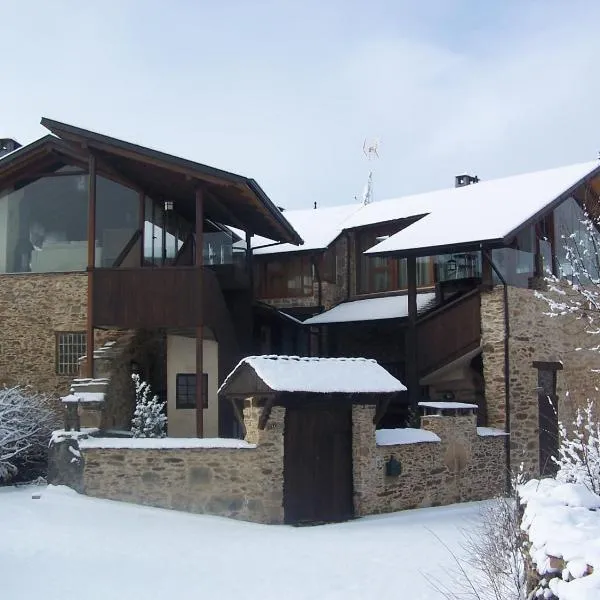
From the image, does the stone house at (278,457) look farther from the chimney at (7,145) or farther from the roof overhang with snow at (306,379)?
the chimney at (7,145)

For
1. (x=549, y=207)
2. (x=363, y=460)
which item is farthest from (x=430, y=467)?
(x=549, y=207)

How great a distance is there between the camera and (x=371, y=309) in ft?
75.4

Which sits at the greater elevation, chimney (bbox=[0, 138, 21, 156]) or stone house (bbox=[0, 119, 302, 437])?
chimney (bbox=[0, 138, 21, 156])

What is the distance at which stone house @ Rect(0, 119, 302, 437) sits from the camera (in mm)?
17531

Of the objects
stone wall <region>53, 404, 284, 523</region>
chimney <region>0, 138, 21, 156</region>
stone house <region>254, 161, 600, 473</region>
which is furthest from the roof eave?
chimney <region>0, 138, 21, 156</region>

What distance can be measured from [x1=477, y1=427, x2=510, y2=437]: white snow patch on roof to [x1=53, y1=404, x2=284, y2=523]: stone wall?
5596 mm

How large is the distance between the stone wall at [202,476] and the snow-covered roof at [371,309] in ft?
26.0

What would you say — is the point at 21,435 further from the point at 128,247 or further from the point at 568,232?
the point at 568,232

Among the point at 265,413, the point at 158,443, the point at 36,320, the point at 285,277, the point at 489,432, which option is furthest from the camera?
the point at 285,277

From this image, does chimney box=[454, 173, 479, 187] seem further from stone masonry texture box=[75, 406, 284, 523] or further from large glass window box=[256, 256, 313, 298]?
stone masonry texture box=[75, 406, 284, 523]

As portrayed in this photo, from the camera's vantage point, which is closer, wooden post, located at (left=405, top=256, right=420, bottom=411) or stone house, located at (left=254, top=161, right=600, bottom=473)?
stone house, located at (left=254, top=161, right=600, bottom=473)

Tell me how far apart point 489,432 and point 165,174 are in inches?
359

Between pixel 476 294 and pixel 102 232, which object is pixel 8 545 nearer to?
pixel 102 232

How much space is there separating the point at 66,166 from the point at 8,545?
34.9 feet
